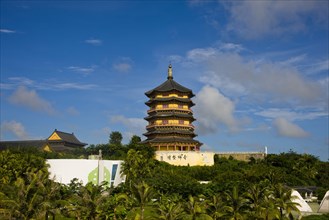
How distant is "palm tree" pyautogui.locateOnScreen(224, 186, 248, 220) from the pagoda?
4730 centimetres

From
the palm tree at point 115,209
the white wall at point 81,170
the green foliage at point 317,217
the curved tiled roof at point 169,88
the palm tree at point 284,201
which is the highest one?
the curved tiled roof at point 169,88

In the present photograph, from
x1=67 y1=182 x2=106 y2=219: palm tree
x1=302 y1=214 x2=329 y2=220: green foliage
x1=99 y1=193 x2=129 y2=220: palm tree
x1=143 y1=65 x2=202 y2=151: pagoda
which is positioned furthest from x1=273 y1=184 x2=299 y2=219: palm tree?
x1=143 y1=65 x2=202 y2=151: pagoda

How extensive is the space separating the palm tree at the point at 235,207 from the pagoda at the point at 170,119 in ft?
155

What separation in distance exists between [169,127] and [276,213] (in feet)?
173

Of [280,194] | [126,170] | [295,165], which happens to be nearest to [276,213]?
[280,194]

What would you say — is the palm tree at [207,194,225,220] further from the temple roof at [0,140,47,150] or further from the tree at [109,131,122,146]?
the tree at [109,131,122,146]

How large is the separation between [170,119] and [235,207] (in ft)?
173

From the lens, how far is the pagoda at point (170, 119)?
92438 millimetres

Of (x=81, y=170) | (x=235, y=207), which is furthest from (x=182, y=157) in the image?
(x=235, y=207)

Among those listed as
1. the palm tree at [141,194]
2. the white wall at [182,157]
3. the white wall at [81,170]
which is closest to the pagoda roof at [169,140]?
the white wall at [182,157]

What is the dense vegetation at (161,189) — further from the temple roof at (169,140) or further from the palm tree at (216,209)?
the temple roof at (169,140)

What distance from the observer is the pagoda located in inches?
3639

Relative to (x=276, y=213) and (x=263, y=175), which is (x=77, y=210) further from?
(x=263, y=175)

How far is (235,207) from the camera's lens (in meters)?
43.5
